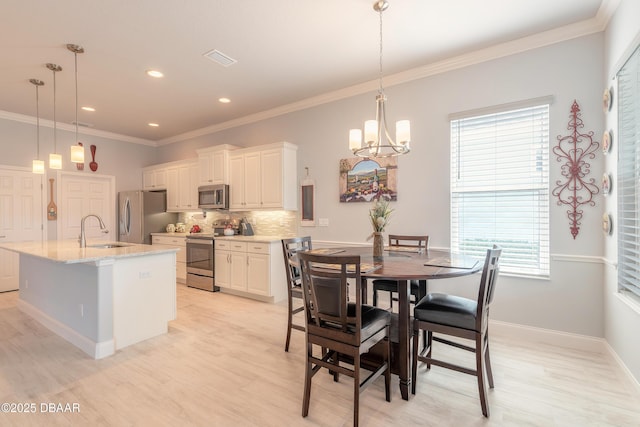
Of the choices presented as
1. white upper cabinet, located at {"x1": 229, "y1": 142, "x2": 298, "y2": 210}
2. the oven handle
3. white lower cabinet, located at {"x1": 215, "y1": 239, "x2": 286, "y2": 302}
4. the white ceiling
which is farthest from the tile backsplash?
the white ceiling

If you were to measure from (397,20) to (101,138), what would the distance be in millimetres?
6192

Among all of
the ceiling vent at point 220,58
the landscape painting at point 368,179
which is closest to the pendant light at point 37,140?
the ceiling vent at point 220,58

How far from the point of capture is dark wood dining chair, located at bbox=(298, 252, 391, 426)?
1.84m

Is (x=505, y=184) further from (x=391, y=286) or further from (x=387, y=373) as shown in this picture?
(x=387, y=373)

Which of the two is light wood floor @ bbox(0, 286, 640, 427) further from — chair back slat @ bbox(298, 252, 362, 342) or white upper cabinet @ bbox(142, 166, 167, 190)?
white upper cabinet @ bbox(142, 166, 167, 190)

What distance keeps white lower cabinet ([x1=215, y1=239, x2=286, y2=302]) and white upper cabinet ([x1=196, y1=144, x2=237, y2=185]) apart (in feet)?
3.81

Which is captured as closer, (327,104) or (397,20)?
(397,20)

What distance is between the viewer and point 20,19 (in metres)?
2.69

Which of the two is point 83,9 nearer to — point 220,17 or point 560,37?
point 220,17

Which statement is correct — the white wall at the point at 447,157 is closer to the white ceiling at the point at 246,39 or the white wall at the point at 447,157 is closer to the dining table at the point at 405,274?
the white ceiling at the point at 246,39

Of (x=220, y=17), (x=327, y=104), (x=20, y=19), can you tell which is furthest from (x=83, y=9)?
(x=327, y=104)

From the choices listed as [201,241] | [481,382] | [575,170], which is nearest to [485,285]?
[481,382]

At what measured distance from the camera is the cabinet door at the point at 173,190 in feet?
20.6

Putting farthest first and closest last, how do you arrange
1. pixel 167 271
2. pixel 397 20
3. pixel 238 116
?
pixel 238 116
pixel 167 271
pixel 397 20
